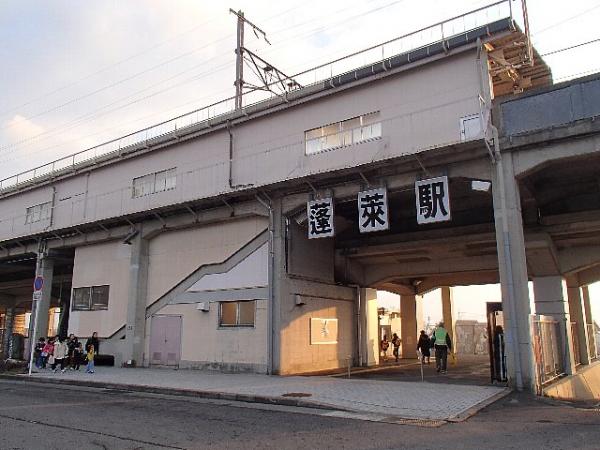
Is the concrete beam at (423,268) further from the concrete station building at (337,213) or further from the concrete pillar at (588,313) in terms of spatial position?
the concrete pillar at (588,313)

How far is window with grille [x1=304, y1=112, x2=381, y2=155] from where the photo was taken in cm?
1759

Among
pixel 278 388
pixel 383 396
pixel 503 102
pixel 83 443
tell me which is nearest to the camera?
pixel 83 443

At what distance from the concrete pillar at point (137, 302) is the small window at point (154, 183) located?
202 centimetres

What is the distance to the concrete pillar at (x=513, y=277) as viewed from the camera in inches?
539

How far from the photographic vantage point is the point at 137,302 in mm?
22828

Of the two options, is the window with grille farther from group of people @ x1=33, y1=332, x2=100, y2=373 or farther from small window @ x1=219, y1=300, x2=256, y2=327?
group of people @ x1=33, y1=332, x2=100, y2=373

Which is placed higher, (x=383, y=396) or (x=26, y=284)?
(x=26, y=284)

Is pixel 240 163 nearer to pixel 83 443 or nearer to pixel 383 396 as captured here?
pixel 383 396

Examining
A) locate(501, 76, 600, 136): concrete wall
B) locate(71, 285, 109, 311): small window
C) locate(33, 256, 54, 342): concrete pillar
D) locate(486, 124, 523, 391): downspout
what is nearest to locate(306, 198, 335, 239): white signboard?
locate(486, 124, 523, 391): downspout

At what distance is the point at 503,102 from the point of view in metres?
15.3

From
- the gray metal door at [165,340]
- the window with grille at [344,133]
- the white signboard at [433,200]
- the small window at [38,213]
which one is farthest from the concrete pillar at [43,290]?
the white signboard at [433,200]

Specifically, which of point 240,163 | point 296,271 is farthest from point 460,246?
point 240,163

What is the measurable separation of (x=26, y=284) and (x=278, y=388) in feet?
115

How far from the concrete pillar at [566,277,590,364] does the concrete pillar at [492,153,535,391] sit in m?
13.6
